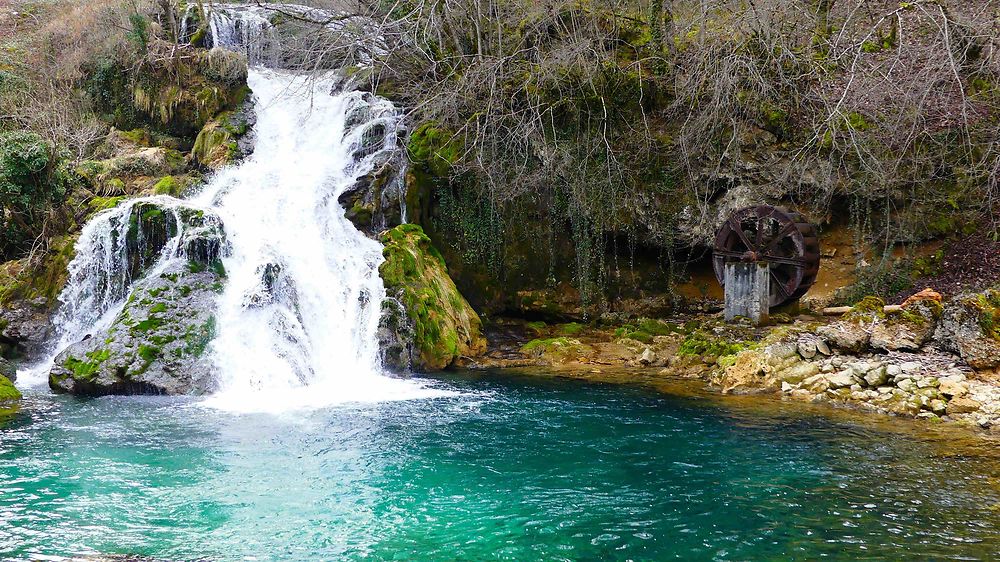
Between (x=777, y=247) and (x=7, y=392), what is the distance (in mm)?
13888

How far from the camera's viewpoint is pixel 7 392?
31.7 ft

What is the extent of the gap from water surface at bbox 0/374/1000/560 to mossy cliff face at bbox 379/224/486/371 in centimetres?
342

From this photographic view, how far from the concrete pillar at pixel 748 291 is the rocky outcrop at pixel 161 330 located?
9.98m

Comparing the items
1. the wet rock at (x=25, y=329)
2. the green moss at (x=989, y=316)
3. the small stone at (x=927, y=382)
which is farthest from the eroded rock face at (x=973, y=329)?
the wet rock at (x=25, y=329)

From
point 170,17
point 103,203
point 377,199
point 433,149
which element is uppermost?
point 170,17

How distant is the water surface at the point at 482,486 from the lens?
17.0ft

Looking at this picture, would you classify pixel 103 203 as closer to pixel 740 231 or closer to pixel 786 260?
pixel 740 231

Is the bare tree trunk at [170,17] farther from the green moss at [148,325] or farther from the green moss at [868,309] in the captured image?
the green moss at [868,309]

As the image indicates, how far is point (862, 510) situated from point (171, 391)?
30.1ft

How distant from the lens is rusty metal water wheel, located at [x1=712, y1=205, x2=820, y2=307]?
14109 mm

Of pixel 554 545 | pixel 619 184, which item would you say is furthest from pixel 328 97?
pixel 554 545

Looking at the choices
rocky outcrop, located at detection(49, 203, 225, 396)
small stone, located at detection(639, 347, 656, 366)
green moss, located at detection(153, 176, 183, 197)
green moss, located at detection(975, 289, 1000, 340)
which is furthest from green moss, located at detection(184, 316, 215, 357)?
green moss, located at detection(975, 289, 1000, 340)

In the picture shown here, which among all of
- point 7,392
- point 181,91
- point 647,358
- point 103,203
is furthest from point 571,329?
point 181,91

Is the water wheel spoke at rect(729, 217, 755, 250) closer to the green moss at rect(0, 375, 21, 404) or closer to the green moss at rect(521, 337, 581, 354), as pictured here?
the green moss at rect(521, 337, 581, 354)
